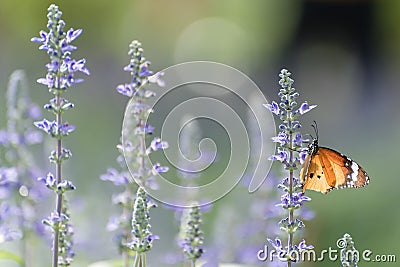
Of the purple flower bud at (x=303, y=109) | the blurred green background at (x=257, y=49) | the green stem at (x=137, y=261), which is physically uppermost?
the blurred green background at (x=257, y=49)

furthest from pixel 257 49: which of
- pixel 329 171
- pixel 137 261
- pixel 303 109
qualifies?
pixel 137 261

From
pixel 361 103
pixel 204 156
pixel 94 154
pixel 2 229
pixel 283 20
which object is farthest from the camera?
pixel 283 20

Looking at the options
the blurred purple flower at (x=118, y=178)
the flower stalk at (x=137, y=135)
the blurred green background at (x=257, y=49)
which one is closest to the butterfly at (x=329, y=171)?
the flower stalk at (x=137, y=135)

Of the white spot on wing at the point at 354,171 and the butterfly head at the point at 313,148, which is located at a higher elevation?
the butterfly head at the point at 313,148

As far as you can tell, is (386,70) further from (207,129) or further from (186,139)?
(186,139)

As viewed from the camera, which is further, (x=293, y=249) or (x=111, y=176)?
(x=111, y=176)

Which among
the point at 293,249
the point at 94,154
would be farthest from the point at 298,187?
the point at 94,154

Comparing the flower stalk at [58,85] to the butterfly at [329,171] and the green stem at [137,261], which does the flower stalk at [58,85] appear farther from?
the butterfly at [329,171]

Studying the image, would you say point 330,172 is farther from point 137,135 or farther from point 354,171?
point 137,135

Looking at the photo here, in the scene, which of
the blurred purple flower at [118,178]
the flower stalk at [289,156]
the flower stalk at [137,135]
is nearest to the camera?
the flower stalk at [289,156]
